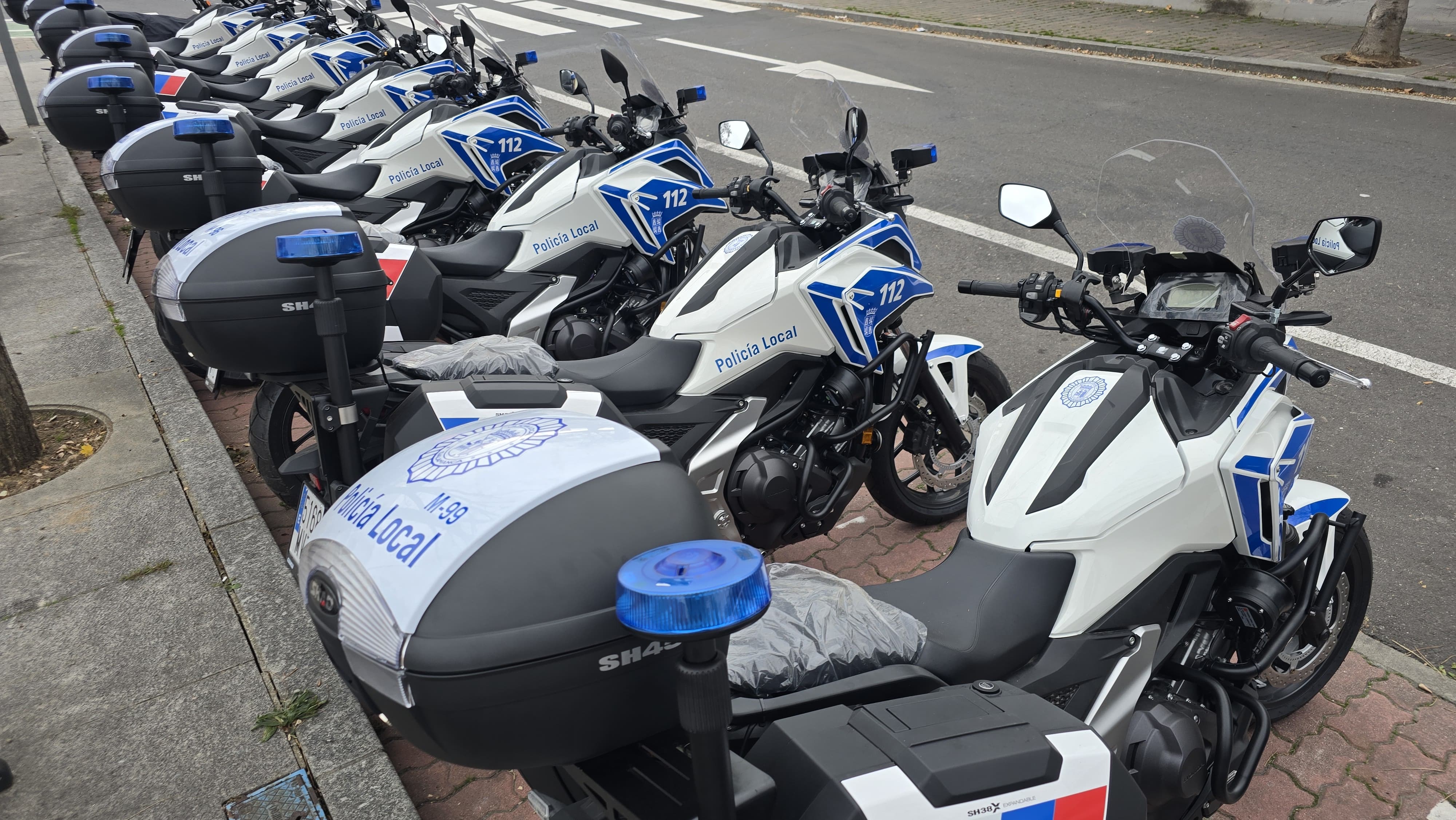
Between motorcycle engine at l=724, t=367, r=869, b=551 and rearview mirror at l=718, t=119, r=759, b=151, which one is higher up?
rearview mirror at l=718, t=119, r=759, b=151

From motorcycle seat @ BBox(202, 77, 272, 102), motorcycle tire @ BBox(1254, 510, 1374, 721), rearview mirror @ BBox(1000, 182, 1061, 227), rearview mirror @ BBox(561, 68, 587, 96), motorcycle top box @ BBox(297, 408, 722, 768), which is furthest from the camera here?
motorcycle seat @ BBox(202, 77, 272, 102)

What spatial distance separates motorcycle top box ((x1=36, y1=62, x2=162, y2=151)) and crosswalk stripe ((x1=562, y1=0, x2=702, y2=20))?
35.9 feet

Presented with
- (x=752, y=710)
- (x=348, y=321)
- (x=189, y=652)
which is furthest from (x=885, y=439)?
(x=189, y=652)

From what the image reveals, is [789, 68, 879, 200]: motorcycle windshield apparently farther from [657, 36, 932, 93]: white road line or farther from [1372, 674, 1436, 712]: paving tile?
[657, 36, 932, 93]: white road line

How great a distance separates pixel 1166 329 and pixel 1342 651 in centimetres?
114

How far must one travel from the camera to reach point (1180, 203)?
2316 mm

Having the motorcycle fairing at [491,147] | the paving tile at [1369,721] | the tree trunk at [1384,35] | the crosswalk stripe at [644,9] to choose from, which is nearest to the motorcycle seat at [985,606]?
the paving tile at [1369,721]

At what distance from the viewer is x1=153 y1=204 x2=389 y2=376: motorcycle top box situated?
2.49 m

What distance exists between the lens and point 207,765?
260 cm

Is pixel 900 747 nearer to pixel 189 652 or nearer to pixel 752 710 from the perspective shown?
pixel 752 710

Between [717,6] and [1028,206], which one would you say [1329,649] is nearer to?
[1028,206]

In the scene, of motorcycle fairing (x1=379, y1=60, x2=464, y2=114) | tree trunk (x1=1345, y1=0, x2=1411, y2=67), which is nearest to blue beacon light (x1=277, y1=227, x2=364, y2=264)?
motorcycle fairing (x1=379, y1=60, x2=464, y2=114)

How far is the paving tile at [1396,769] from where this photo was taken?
2496 mm

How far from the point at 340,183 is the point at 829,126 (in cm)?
305
